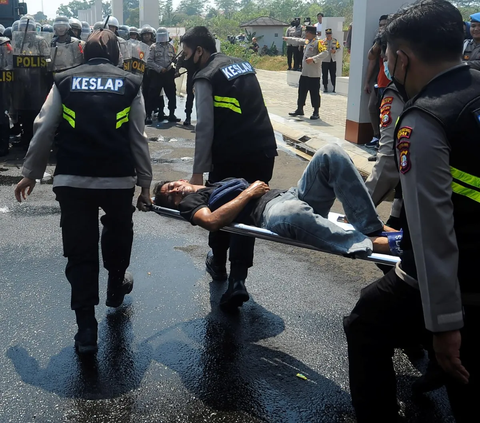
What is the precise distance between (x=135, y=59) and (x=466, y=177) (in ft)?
40.2

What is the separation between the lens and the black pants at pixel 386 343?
2289 millimetres

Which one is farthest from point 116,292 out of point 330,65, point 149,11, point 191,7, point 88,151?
point 191,7

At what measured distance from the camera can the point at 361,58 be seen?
1024 cm

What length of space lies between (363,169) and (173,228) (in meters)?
3.57

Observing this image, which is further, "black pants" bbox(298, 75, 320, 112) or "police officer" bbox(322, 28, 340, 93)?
"police officer" bbox(322, 28, 340, 93)

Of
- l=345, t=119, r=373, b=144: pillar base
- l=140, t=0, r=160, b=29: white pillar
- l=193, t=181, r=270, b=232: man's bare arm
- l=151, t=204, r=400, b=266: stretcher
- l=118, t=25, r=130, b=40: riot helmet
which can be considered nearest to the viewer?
l=151, t=204, r=400, b=266: stretcher

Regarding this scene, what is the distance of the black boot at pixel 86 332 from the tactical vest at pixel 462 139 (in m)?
2.33

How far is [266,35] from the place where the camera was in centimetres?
4822

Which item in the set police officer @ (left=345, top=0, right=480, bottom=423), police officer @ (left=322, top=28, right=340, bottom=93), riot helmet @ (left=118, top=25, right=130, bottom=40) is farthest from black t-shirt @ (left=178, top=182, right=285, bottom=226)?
police officer @ (left=322, top=28, right=340, bottom=93)

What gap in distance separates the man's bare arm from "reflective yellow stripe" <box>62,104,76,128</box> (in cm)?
91

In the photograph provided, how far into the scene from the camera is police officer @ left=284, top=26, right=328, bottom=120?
12.9 m

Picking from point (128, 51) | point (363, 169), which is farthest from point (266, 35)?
point (363, 169)

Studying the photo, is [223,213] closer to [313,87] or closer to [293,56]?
[313,87]

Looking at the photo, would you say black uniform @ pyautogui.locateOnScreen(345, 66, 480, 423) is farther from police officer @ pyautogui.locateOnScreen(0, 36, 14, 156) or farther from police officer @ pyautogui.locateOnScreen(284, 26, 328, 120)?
police officer @ pyautogui.locateOnScreen(284, 26, 328, 120)
